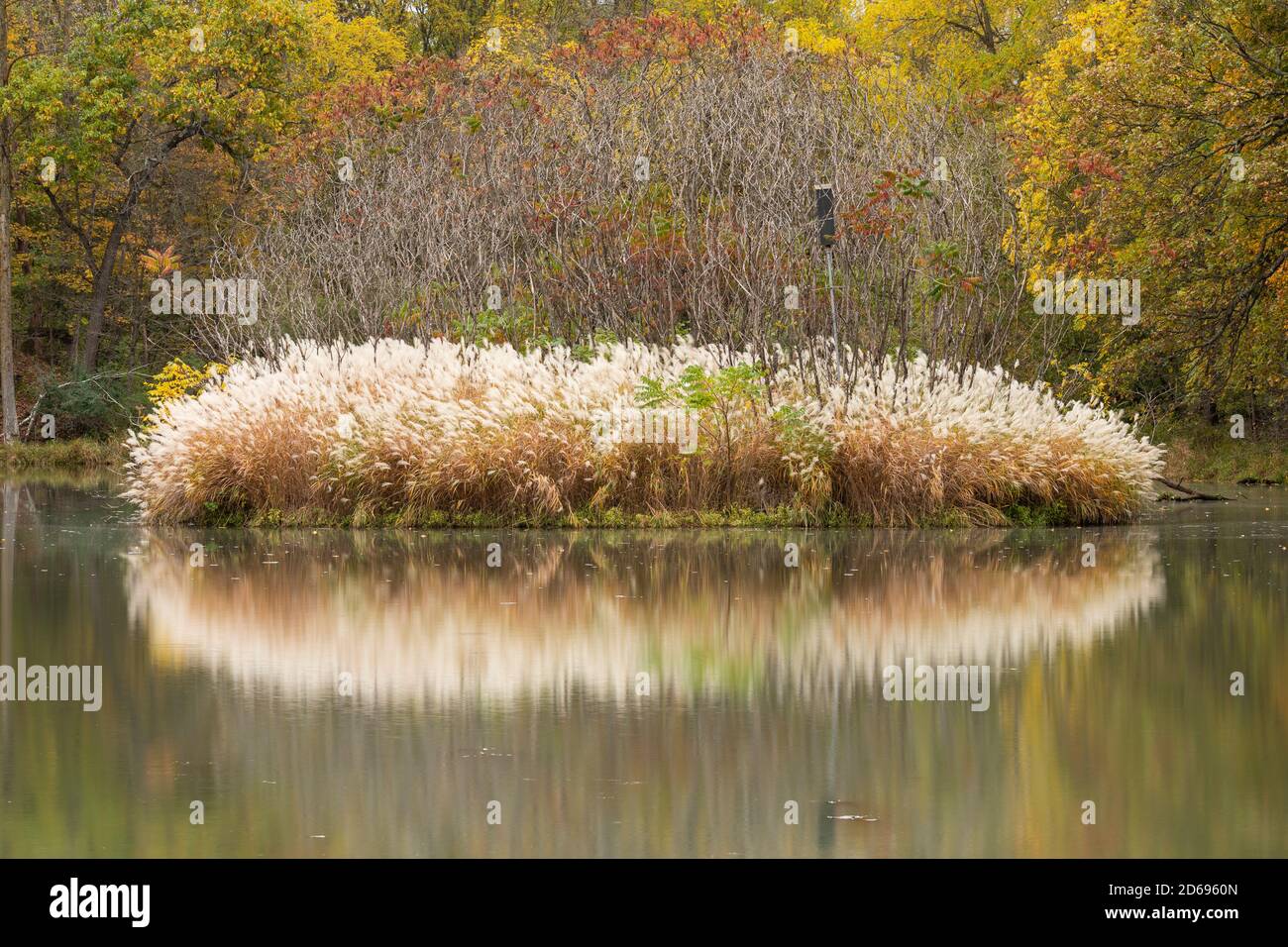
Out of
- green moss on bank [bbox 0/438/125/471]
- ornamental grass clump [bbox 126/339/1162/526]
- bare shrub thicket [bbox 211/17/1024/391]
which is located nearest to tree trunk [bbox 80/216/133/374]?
green moss on bank [bbox 0/438/125/471]

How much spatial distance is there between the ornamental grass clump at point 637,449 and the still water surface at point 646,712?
3.11 metres

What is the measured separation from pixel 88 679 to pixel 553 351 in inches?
448

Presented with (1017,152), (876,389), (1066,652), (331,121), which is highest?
(331,121)

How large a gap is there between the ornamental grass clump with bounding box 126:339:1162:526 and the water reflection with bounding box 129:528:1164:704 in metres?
0.84

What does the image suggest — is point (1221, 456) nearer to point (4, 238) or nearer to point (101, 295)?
point (4, 238)

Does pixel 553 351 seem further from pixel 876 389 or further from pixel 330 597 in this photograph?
pixel 330 597

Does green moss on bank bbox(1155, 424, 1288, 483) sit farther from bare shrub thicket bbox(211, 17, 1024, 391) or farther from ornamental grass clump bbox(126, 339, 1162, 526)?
ornamental grass clump bbox(126, 339, 1162, 526)

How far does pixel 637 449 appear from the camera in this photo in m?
16.2

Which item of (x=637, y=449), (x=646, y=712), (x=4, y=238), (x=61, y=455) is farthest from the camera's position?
(x=4, y=238)

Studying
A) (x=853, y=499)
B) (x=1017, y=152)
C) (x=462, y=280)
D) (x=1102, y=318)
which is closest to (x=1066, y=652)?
(x=853, y=499)

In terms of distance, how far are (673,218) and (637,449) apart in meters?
4.82

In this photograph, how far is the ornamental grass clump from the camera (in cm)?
1602

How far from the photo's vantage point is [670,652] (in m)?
8.37

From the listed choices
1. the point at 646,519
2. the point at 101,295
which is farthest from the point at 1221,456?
the point at 101,295
